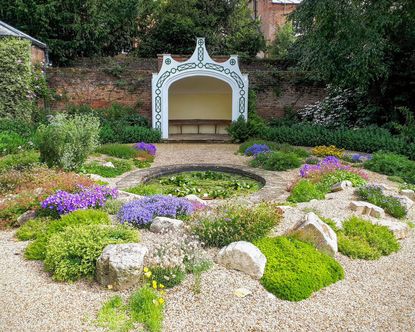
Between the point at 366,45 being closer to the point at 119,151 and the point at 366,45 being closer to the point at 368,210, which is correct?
the point at 368,210

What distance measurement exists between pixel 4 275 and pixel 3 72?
36.1 feet

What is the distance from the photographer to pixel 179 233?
193 inches

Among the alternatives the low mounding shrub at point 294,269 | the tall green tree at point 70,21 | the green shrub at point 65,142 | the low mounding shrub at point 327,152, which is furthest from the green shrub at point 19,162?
the tall green tree at point 70,21

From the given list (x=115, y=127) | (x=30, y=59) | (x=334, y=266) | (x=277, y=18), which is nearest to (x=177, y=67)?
(x=115, y=127)

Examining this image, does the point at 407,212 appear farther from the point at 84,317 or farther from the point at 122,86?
the point at 122,86

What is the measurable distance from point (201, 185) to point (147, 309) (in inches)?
211

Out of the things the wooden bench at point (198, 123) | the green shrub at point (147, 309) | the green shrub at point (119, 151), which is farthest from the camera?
the wooden bench at point (198, 123)

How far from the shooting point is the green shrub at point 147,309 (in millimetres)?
3322

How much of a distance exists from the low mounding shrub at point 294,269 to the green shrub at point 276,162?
200 inches

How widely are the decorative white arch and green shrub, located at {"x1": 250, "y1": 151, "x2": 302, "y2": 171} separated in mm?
4766

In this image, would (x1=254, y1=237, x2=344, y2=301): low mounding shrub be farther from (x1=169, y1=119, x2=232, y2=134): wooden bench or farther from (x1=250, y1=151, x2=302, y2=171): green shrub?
(x1=169, y1=119, x2=232, y2=134): wooden bench

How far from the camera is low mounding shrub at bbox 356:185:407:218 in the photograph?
6191 millimetres

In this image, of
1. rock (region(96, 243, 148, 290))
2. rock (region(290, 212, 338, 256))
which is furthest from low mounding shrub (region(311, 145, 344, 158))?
rock (region(96, 243, 148, 290))

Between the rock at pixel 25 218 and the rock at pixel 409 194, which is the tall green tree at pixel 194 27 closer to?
the rock at pixel 409 194
